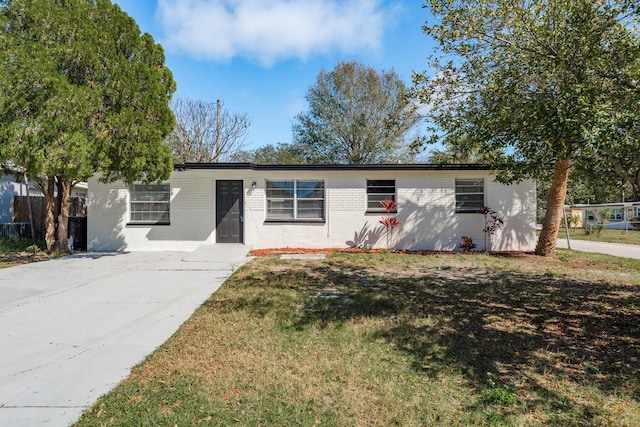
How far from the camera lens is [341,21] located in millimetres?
10586

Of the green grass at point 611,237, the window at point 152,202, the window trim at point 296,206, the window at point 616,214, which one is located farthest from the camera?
the window at point 616,214

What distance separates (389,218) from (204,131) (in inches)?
618

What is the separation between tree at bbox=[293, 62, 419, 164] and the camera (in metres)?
23.9

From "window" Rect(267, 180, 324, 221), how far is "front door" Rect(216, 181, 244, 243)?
1.02 m

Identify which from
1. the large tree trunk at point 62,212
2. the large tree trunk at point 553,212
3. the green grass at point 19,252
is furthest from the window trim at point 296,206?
the large tree trunk at point 553,212

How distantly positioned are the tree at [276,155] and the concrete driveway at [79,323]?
51.3 feet

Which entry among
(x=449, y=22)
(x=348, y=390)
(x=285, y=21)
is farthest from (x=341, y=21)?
(x=348, y=390)

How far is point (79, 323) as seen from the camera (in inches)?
179

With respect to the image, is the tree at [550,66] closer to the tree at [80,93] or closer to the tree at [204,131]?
the tree at [80,93]

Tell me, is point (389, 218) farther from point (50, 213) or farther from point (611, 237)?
point (611, 237)

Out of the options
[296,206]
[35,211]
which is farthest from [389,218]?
[35,211]

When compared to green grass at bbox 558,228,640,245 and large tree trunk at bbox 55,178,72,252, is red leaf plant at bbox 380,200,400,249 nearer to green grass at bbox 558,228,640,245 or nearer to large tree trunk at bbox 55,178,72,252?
large tree trunk at bbox 55,178,72,252

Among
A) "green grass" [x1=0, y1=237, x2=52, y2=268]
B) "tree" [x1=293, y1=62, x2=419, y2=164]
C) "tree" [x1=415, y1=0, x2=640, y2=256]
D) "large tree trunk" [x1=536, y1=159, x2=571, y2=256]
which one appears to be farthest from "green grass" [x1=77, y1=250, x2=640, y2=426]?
"tree" [x1=293, y1=62, x2=419, y2=164]

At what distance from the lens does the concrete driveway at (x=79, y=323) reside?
285cm
